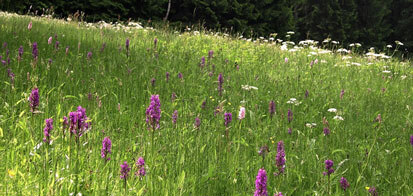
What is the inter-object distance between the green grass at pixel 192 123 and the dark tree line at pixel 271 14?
325 inches

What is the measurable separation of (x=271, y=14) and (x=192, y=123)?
18846 mm

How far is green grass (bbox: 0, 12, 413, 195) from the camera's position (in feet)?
6.56

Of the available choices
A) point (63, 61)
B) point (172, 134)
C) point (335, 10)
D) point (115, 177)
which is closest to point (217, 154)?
point (172, 134)

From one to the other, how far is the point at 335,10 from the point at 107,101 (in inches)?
906

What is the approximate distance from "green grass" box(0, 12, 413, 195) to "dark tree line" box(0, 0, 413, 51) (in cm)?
825

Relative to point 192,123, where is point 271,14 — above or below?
above

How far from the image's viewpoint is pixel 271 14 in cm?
2070

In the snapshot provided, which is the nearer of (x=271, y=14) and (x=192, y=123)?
(x=192, y=123)

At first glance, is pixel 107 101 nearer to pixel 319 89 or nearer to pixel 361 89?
pixel 319 89

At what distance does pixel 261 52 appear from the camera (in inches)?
282

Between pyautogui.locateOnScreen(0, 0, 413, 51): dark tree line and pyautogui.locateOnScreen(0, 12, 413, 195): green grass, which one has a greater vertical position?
pyautogui.locateOnScreen(0, 0, 413, 51): dark tree line

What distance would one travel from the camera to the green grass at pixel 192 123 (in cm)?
200

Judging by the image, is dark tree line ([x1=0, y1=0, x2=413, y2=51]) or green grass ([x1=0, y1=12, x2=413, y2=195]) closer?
green grass ([x1=0, y1=12, x2=413, y2=195])

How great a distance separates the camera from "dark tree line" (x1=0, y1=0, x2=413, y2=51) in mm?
16766
